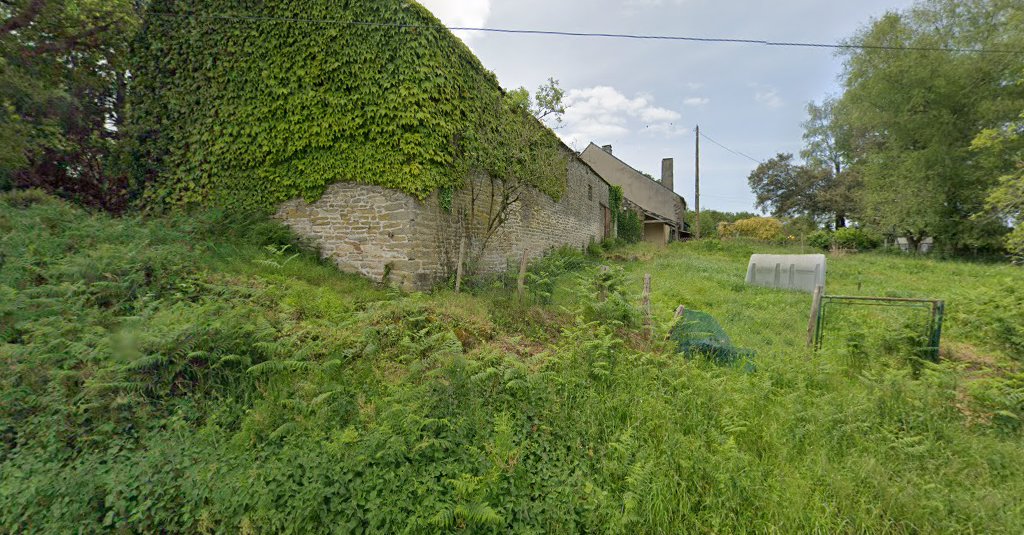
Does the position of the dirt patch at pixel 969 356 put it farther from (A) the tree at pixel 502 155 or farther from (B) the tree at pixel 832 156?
(B) the tree at pixel 832 156

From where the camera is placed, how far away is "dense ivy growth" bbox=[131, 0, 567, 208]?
7633mm

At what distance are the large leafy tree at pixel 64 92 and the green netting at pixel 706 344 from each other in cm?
1176

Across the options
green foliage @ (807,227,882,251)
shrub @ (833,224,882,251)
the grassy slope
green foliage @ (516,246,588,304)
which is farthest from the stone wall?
shrub @ (833,224,882,251)

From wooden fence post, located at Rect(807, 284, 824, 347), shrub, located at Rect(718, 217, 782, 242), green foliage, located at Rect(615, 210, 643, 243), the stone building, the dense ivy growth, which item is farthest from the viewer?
shrub, located at Rect(718, 217, 782, 242)

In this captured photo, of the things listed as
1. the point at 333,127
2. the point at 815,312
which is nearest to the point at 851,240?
the point at 815,312

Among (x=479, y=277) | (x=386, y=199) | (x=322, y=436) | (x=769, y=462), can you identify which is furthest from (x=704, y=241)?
(x=322, y=436)

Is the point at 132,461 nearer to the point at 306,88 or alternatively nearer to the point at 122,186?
the point at 306,88

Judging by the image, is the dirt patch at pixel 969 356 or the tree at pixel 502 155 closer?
the dirt patch at pixel 969 356

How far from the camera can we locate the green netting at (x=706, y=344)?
5234 millimetres

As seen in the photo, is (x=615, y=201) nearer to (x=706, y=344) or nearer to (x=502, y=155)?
(x=502, y=155)

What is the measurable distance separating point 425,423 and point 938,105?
28.1 meters

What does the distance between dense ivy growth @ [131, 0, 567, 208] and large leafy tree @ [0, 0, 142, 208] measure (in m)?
0.78

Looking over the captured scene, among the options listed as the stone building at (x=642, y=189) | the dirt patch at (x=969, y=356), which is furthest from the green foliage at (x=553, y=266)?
the stone building at (x=642, y=189)

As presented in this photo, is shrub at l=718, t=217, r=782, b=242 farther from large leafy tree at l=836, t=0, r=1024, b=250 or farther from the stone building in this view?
large leafy tree at l=836, t=0, r=1024, b=250
